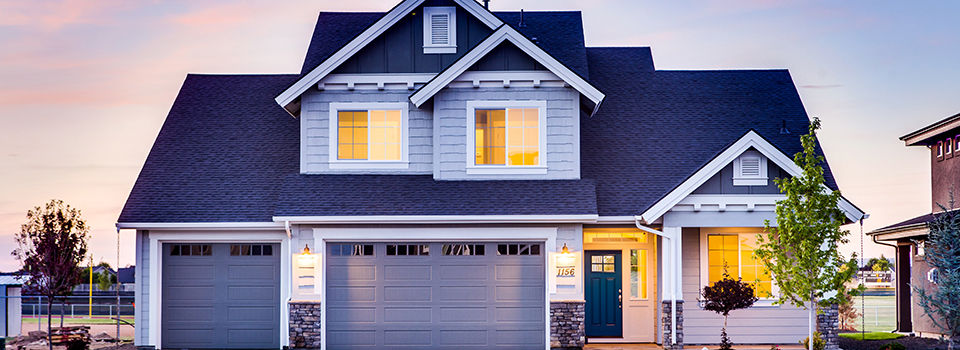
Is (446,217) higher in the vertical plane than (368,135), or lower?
lower

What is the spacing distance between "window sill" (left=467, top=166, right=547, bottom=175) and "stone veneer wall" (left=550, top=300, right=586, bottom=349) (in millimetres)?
2558

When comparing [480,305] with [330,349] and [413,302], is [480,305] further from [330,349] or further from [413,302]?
[330,349]

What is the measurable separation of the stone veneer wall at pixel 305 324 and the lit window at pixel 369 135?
3042 mm

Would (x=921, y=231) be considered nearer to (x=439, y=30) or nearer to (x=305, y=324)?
(x=439, y=30)

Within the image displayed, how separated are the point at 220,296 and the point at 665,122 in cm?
1002

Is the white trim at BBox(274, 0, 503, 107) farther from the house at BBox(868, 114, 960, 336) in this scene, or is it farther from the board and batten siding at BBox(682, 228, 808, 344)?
the house at BBox(868, 114, 960, 336)

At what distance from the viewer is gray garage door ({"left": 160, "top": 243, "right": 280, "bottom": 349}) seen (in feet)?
63.3

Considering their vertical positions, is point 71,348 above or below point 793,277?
below

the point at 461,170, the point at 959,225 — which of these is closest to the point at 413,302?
the point at 461,170

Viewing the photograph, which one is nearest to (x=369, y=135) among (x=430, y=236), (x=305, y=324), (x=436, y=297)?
(x=430, y=236)

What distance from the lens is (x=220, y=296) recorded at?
63.5ft

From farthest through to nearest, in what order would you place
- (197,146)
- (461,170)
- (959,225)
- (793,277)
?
(197,146) → (461,170) → (959,225) → (793,277)

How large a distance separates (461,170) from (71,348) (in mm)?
7992

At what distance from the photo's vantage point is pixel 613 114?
21.8 metres
